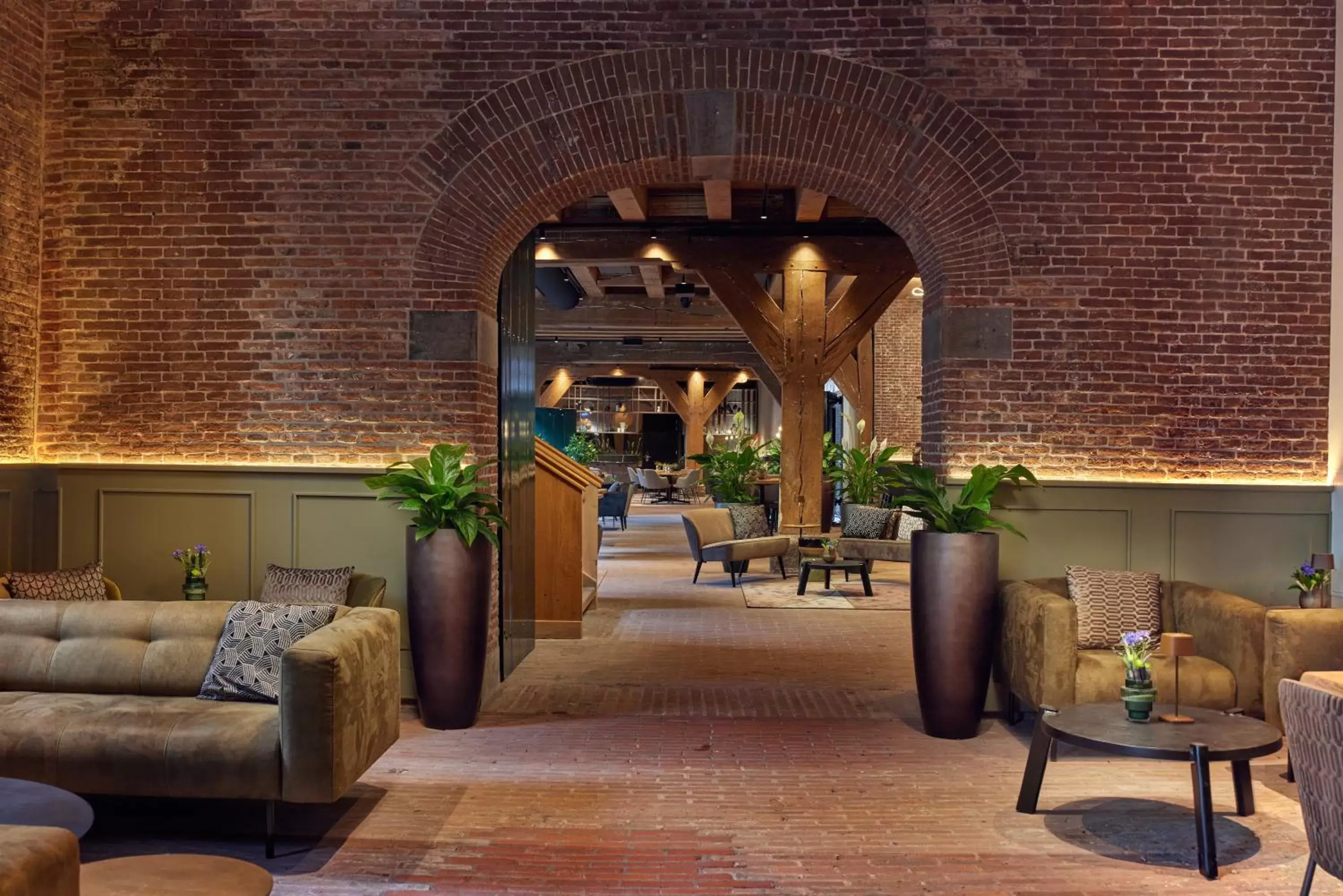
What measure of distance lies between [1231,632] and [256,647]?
4463 millimetres

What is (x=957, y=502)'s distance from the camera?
573 centimetres

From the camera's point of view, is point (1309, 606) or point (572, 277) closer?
point (1309, 606)

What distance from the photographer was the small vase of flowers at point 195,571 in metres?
5.94

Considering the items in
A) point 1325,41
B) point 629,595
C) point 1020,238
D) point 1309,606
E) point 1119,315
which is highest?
point 1325,41

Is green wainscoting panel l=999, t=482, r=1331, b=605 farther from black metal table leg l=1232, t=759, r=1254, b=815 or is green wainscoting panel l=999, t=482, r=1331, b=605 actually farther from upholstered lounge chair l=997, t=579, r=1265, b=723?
black metal table leg l=1232, t=759, r=1254, b=815

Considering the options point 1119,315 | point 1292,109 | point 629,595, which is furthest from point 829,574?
point 1292,109

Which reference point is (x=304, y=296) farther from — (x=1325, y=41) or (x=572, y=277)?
(x=572, y=277)

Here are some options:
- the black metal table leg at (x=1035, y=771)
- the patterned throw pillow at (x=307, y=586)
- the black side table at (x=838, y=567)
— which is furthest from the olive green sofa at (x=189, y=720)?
the black side table at (x=838, y=567)

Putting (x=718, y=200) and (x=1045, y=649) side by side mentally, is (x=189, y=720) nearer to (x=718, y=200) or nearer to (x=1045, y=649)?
(x=1045, y=649)

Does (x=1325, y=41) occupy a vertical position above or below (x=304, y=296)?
above

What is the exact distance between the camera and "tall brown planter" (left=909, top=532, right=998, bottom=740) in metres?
5.45

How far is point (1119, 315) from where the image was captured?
6023 millimetres

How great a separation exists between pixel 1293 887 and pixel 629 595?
749 centimetres

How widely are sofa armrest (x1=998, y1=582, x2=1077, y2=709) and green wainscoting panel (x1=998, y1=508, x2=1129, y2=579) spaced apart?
0.59 metres
